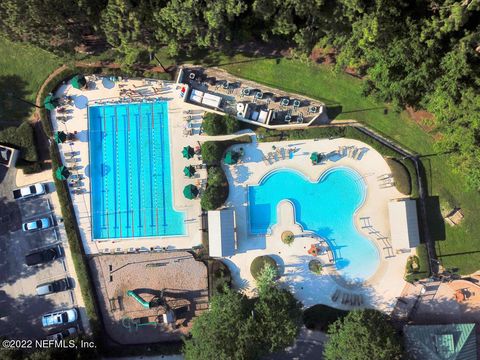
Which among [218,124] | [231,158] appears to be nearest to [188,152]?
[218,124]

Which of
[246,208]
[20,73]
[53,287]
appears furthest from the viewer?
[20,73]

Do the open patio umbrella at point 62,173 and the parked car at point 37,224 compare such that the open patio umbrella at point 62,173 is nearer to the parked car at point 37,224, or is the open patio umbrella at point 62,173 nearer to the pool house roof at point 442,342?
the parked car at point 37,224

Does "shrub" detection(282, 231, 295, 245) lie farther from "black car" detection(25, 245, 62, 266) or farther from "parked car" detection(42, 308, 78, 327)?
"black car" detection(25, 245, 62, 266)

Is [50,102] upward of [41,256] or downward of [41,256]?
upward

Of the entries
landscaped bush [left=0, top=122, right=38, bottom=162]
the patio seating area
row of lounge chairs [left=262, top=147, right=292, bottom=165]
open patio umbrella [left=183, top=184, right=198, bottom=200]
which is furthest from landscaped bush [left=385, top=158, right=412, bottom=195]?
landscaped bush [left=0, top=122, right=38, bottom=162]

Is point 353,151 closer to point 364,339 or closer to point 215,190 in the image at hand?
point 215,190

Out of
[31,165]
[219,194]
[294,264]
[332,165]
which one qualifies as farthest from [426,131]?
[31,165]
